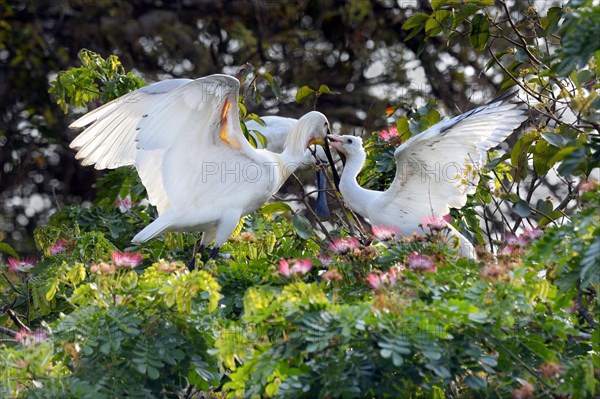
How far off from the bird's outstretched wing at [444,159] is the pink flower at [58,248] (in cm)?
167

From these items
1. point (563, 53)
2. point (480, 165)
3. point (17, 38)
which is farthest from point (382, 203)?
point (17, 38)

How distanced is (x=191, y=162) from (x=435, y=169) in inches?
50.5

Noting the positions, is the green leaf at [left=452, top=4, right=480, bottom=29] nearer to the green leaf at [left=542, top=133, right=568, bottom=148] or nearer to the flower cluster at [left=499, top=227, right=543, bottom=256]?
the green leaf at [left=542, top=133, right=568, bottom=148]

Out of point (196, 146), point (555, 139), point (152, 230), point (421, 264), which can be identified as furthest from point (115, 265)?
point (196, 146)

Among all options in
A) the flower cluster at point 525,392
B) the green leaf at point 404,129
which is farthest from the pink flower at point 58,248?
the flower cluster at point 525,392

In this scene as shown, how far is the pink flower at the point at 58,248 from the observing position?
17.4ft

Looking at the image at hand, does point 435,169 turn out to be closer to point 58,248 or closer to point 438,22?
point 438,22

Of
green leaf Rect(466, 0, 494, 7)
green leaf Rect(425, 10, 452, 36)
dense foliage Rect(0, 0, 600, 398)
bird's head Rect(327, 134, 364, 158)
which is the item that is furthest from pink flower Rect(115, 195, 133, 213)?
green leaf Rect(466, 0, 494, 7)

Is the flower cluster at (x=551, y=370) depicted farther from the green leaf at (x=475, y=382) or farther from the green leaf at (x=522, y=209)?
the green leaf at (x=522, y=209)

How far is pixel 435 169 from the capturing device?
19.2ft

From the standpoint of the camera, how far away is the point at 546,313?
158 inches

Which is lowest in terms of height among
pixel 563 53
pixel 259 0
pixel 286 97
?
pixel 286 97

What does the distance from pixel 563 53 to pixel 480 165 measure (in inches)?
79.5

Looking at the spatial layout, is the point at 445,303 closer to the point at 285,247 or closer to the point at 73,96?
the point at 285,247
